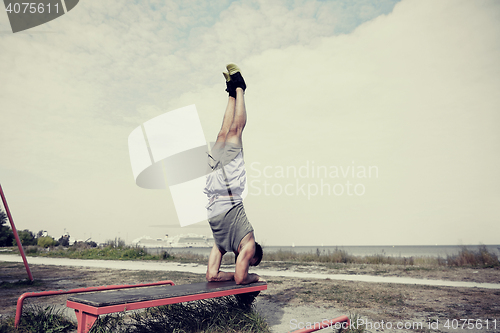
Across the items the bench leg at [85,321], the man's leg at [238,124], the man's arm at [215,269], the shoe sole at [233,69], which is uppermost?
the shoe sole at [233,69]

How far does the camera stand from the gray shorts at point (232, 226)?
3.50 meters

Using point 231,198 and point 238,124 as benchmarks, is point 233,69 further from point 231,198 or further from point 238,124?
point 231,198

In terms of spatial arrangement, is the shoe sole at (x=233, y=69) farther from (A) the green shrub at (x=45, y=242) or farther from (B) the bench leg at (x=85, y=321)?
(A) the green shrub at (x=45, y=242)

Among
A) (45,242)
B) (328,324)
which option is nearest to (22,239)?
(45,242)

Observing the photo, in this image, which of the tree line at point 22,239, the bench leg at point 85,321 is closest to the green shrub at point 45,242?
the tree line at point 22,239

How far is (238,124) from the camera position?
3.71 m

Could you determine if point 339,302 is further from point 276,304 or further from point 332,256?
point 332,256

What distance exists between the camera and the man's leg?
3.69 m

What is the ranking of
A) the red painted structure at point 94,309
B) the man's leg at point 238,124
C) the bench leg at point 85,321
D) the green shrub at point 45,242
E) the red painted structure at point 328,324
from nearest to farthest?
the red painted structure at point 94,309
the bench leg at point 85,321
the red painted structure at point 328,324
the man's leg at point 238,124
the green shrub at point 45,242

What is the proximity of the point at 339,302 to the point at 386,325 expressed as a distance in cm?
139

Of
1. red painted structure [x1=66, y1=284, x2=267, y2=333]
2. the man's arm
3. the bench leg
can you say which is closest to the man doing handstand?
the man's arm

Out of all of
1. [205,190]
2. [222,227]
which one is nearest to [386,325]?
[222,227]

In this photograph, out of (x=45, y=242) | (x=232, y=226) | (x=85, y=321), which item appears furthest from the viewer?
(x=45, y=242)

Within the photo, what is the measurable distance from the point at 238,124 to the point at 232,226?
1243mm
